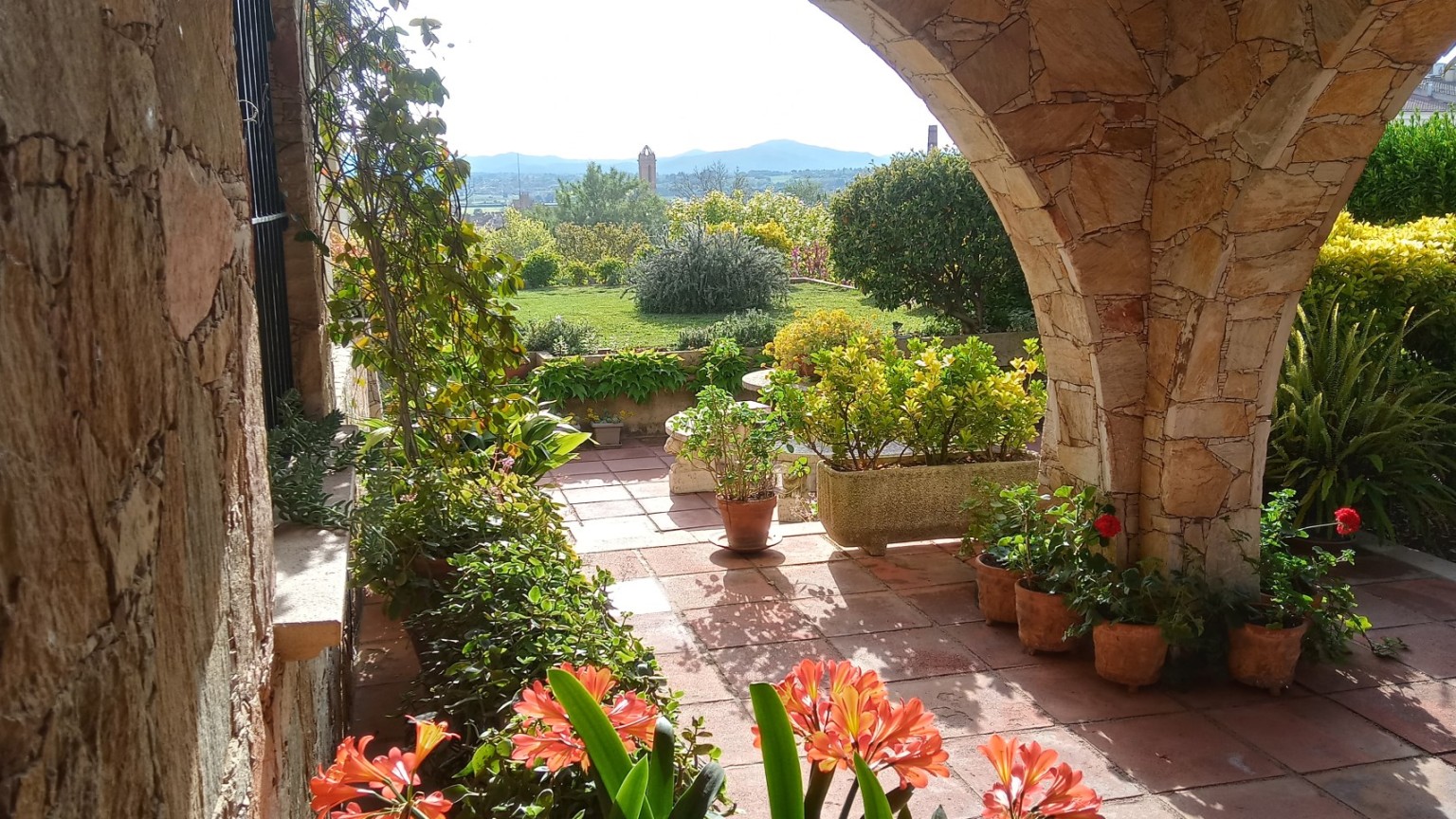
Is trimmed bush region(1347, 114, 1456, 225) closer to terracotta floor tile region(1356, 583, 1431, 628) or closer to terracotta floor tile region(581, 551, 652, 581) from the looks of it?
terracotta floor tile region(1356, 583, 1431, 628)

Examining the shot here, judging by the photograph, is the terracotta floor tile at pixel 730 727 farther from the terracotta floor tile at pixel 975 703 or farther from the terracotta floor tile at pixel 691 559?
the terracotta floor tile at pixel 691 559

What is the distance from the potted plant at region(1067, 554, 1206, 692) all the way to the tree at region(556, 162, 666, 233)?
160 ft

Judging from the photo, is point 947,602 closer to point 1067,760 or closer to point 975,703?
point 975,703

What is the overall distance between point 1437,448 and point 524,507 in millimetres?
4925

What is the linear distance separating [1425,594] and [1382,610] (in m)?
0.35

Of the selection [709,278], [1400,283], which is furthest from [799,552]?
[709,278]

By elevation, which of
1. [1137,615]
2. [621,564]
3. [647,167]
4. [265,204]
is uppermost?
[647,167]

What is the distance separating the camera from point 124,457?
876mm

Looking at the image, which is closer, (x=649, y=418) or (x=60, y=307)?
(x=60, y=307)

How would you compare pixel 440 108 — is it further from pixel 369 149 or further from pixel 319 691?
pixel 319 691

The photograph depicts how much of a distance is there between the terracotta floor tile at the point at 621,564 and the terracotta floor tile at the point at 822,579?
619mm

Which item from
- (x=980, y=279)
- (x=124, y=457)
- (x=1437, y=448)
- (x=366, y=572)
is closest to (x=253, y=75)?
(x=366, y=572)

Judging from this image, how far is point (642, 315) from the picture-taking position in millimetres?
12328

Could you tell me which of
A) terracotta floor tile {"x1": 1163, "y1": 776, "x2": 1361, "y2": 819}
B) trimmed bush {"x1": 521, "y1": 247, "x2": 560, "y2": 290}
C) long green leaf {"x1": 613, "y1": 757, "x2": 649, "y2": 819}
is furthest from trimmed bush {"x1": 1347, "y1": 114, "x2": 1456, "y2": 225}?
trimmed bush {"x1": 521, "y1": 247, "x2": 560, "y2": 290}
